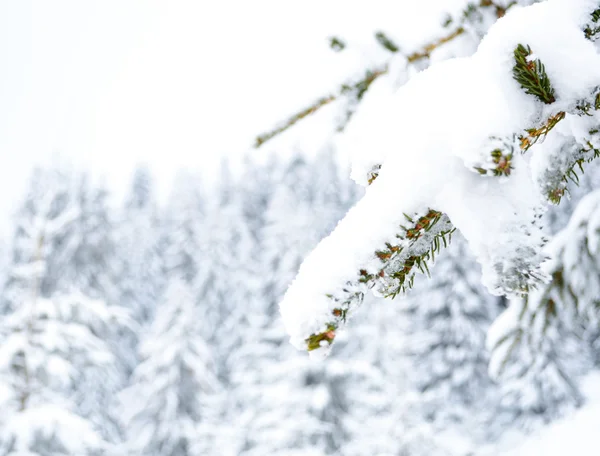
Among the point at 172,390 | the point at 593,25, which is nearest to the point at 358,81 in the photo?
the point at 593,25

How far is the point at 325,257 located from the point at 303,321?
0.12 metres

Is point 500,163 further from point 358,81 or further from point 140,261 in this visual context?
point 140,261

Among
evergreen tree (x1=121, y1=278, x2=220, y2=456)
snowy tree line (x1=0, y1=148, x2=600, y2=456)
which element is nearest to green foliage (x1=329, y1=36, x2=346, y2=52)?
snowy tree line (x1=0, y1=148, x2=600, y2=456)

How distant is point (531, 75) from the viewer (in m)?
0.84

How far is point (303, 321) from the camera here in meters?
0.78

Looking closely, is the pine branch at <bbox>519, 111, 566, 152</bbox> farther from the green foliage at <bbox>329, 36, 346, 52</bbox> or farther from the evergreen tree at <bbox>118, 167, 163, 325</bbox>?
the evergreen tree at <bbox>118, 167, 163, 325</bbox>

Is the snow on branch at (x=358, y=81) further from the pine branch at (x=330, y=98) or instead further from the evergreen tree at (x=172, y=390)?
the evergreen tree at (x=172, y=390)

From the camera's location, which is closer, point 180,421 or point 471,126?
point 471,126

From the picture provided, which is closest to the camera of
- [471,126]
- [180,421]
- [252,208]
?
[471,126]

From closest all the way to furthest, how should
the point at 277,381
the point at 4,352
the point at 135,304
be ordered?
the point at 4,352, the point at 277,381, the point at 135,304

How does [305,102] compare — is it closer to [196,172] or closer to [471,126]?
[471,126]

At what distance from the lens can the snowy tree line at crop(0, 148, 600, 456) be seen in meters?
6.96

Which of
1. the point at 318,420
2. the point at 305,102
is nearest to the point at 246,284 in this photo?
the point at 318,420

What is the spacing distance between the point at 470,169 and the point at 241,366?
2034 centimetres
